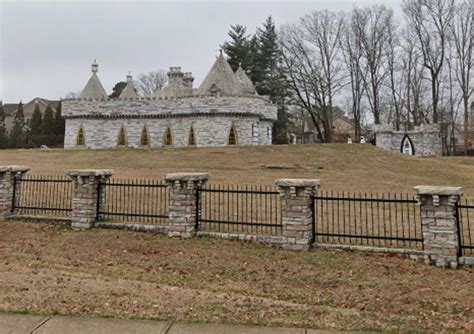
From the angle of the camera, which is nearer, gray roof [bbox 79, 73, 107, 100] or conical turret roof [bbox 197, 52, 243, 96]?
conical turret roof [bbox 197, 52, 243, 96]

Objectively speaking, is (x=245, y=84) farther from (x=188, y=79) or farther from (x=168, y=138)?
(x=168, y=138)

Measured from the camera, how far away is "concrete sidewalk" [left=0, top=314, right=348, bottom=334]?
→ 4301 mm

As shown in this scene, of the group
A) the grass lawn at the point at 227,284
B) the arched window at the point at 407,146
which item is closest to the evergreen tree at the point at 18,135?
the arched window at the point at 407,146

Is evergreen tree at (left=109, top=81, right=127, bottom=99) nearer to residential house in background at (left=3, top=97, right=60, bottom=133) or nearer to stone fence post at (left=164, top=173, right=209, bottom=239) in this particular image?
residential house in background at (left=3, top=97, right=60, bottom=133)

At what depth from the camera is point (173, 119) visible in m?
33.8

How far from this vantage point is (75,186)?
1044cm

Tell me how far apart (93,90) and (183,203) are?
31.2m

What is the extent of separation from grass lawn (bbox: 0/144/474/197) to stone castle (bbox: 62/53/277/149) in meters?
5.05

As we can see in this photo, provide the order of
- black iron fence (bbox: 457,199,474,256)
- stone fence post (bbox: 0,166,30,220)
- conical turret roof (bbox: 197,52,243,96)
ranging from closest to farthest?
black iron fence (bbox: 457,199,474,256) → stone fence post (bbox: 0,166,30,220) → conical turret roof (bbox: 197,52,243,96)

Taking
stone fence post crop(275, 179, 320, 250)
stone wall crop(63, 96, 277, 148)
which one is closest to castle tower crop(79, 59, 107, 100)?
stone wall crop(63, 96, 277, 148)

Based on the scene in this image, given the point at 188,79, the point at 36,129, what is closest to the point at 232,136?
the point at 188,79

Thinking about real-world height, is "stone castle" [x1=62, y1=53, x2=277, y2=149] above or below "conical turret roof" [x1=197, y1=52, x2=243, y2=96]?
below

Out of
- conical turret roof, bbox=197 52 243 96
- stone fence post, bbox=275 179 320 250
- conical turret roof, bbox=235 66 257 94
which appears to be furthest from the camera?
conical turret roof, bbox=235 66 257 94

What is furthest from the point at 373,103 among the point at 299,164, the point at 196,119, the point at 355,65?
the point at 299,164
